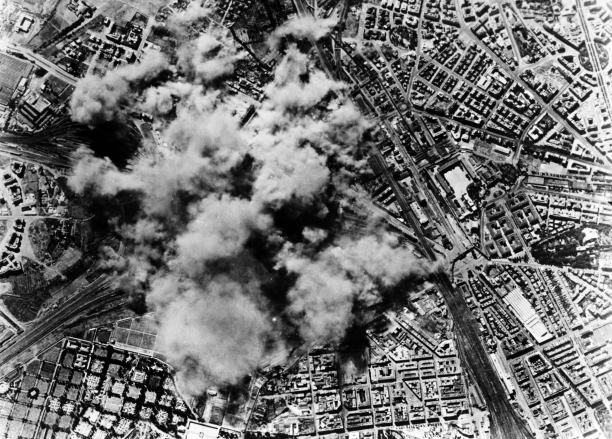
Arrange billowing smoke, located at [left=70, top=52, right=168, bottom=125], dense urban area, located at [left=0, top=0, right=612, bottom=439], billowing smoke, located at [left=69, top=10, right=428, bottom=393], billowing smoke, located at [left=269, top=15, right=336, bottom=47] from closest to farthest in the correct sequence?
billowing smoke, located at [left=69, top=10, right=428, bottom=393] → billowing smoke, located at [left=70, top=52, right=168, bottom=125] → dense urban area, located at [left=0, top=0, right=612, bottom=439] → billowing smoke, located at [left=269, top=15, right=336, bottom=47]

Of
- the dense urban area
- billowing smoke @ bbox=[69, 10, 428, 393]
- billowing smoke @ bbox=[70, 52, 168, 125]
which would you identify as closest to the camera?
billowing smoke @ bbox=[69, 10, 428, 393]

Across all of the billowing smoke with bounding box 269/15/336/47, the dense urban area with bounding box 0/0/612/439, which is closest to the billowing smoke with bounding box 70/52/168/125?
the dense urban area with bounding box 0/0/612/439

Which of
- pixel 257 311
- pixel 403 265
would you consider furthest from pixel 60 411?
pixel 403 265

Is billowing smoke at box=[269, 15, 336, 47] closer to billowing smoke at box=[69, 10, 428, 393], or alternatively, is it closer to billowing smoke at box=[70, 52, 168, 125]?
billowing smoke at box=[69, 10, 428, 393]

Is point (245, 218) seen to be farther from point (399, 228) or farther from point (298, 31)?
point (298, 31)

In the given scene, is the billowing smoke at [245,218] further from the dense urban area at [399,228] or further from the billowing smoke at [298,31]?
the dense urban area at [399,228]

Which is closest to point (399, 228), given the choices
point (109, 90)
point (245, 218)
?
point (245, 218)

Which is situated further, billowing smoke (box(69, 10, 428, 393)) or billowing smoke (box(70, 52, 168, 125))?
billowing smoke (box(70, 52, 168, 125))
